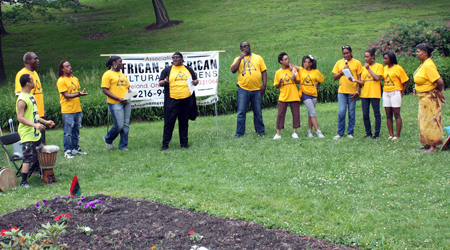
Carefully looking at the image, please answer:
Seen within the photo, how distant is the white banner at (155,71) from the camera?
1009 centimetres

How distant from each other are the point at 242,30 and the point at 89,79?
13.7 m

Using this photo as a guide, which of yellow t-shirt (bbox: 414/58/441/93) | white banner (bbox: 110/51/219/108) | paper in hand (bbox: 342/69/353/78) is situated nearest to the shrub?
paper in hand (bbox: 342/69/353/78)

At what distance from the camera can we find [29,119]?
22.6 ft

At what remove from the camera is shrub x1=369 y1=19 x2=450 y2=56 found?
61.7 feet

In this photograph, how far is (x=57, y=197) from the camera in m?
5.78

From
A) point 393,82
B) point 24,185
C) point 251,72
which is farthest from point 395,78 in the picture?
point 24,185

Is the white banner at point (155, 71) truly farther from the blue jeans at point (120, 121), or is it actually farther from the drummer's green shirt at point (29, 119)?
the drummer's green shirt at point (29, 119)

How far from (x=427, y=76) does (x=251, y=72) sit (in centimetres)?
382

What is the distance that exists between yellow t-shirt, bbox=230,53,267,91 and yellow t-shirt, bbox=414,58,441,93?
3517 mm

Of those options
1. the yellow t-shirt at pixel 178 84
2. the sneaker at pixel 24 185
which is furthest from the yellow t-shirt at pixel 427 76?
the sneaker at pixel 24 185

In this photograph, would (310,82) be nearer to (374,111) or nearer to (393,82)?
(374,111)

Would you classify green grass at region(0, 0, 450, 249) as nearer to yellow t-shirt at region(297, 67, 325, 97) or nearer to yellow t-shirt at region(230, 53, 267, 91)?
yellow t-shirt at region(297, 67, 325, 97)

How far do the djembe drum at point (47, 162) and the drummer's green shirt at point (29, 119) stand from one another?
30 cm

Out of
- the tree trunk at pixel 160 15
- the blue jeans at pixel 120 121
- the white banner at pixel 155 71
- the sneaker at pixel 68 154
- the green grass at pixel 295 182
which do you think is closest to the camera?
the green grass at pixel 295 182
